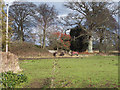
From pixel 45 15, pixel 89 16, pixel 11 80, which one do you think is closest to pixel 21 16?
pixel 45 15

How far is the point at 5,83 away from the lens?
13.6 feet

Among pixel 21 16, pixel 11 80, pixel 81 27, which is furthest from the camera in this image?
pixel 81 27

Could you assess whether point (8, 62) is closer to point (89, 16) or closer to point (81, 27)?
point (89, 16)

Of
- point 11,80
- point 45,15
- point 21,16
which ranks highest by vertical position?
point 21,16

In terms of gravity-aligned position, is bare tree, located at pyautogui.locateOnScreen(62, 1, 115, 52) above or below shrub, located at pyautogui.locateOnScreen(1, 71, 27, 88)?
above

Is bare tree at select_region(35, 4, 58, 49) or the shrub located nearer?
the shrub

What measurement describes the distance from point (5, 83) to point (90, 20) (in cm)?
2359

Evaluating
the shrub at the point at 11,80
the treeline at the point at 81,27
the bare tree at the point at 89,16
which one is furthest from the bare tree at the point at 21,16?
the shrub at the point at 11,80

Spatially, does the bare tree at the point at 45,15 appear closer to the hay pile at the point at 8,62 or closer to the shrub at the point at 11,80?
the hay pile at the point at 8,62

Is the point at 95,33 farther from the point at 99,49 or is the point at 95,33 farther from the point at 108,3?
the point at 108,3

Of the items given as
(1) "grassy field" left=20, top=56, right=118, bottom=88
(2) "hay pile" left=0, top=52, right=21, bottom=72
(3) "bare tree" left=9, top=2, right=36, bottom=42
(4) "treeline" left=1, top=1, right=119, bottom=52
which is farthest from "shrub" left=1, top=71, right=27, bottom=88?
(4) "treeline" left=1, top=1, right=119, bottom=52

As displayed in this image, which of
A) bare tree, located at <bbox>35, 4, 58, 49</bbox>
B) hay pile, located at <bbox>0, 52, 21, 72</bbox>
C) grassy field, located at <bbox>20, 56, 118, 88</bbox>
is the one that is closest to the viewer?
grassy field, located at <bbox>20, 56, 118, 88</bbox>

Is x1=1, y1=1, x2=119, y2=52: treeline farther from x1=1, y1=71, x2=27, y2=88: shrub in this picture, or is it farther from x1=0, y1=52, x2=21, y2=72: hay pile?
x1=1, y1=71, x2=27, y2=88: shrub

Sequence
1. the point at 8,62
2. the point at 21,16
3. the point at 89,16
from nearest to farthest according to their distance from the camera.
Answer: the point at 8,62
the point at 21,16
the point at 89,16
